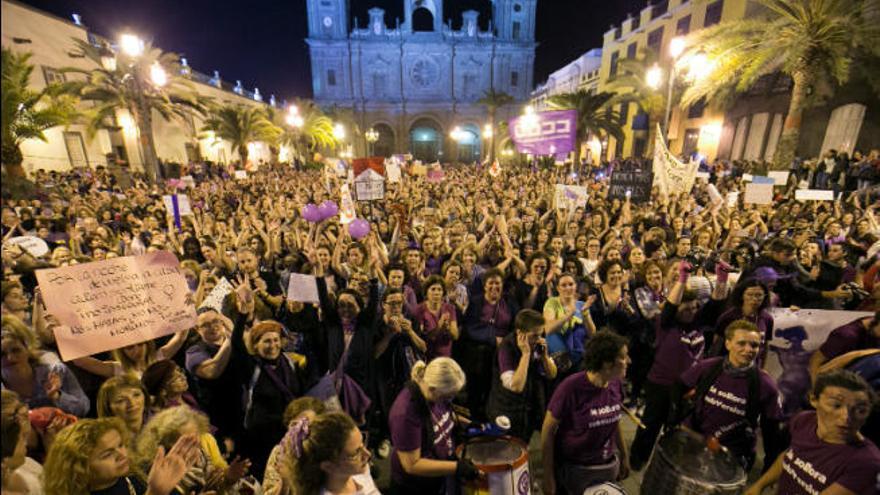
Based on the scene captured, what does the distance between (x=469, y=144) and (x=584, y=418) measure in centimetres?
5823

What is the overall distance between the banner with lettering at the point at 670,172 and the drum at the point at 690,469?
730 centimetres

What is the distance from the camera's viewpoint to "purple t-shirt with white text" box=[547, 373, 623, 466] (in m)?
2.56

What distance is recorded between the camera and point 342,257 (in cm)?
567

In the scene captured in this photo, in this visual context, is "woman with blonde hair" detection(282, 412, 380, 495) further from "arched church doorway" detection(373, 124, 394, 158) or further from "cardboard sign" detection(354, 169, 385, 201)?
"arched church doorway" detection(373, 124, 394, 158)

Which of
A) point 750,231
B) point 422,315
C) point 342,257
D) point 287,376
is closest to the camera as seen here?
point 287,376

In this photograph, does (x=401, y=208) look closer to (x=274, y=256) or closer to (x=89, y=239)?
(x=274, y=256)

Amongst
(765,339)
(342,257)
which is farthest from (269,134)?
(765,339)

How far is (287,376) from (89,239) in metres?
5.28

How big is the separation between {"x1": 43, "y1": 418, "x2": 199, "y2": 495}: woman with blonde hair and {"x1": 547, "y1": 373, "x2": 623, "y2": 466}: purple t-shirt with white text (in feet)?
6.79

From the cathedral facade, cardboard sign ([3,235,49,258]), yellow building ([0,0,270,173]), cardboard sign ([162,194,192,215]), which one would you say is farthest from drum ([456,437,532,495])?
the cathedral facade

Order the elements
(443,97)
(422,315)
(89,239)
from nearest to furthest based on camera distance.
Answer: (422,315) → (89,239) → (443,97)

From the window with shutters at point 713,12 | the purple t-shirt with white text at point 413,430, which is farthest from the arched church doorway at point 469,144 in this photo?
the purple t-shirt with white text at point 413,430

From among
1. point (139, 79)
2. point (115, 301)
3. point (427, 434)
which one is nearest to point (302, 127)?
point (139, 79)

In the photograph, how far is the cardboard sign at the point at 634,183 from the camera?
8.09m
